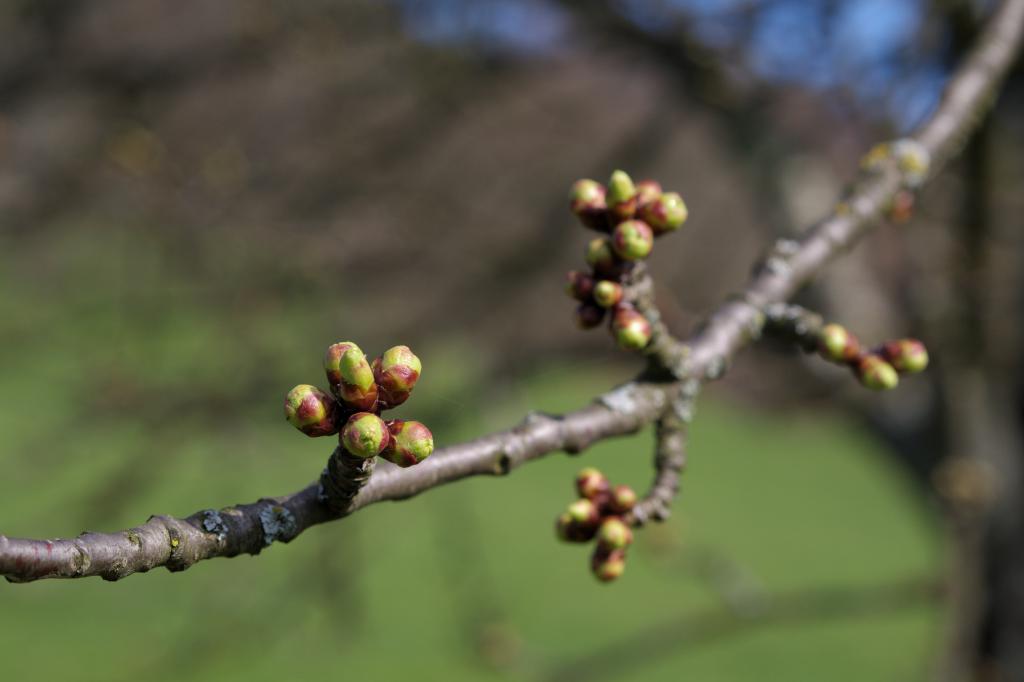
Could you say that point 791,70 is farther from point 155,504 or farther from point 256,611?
point 155,504

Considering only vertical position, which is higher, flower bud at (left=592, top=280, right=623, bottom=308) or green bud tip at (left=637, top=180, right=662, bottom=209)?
green bud tip at (left=637, top=180, right=662, bottom=209)

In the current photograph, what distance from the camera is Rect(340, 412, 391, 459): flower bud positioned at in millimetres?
711

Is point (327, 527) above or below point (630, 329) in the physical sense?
above

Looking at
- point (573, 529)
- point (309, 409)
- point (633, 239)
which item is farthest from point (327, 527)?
point (309, 409)

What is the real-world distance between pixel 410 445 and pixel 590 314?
39cm

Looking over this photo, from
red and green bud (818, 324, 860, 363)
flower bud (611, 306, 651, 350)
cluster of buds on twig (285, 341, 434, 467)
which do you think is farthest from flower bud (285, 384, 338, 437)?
red and green bud (818, 324, 860, 363)

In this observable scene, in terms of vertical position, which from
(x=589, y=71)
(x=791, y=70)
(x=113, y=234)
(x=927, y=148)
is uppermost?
(x=589, y=71)

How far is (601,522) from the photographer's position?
1.11 metres

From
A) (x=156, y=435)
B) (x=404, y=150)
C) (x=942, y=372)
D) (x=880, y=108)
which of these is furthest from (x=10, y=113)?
(x=942, y=372)

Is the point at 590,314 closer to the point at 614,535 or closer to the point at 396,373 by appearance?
the point at 614,535

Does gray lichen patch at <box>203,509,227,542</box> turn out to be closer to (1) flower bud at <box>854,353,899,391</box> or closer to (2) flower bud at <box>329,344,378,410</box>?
(2) flower bud at <box>329,344,378,410</box>

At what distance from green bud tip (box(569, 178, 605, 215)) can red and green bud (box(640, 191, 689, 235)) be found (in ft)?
0.18

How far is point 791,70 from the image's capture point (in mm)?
3646

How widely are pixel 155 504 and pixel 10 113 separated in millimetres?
4529
